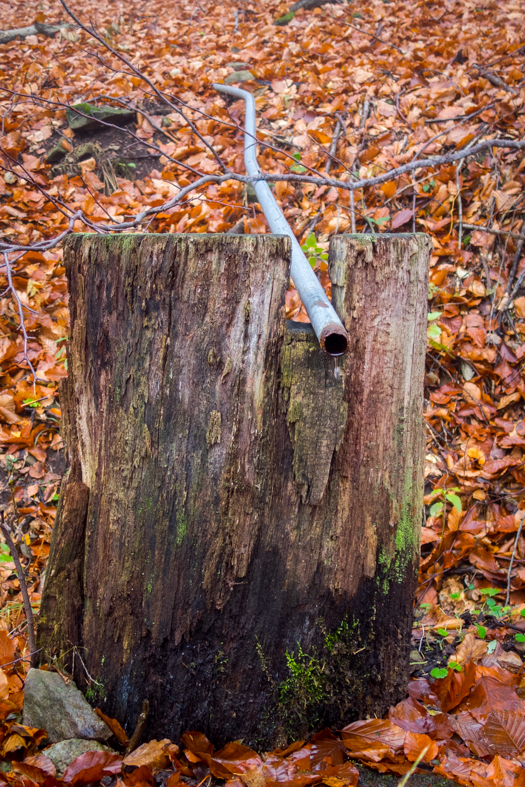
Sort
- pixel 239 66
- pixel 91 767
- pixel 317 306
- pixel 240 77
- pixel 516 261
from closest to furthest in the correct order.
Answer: pixel 91 767 → pixel 317 306 → pixel 516 261 → pixel 240 77 → pixel 239 66

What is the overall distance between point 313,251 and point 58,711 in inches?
108

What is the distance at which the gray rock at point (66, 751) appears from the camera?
1.22 m

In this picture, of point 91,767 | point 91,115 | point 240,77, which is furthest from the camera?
point 240,77

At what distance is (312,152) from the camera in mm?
3963

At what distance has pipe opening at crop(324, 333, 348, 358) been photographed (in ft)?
3.85

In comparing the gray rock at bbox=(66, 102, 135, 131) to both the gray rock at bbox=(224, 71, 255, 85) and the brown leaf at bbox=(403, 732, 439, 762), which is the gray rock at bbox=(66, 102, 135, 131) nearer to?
the gray rock at bbox=(224, 71, 255, 85)

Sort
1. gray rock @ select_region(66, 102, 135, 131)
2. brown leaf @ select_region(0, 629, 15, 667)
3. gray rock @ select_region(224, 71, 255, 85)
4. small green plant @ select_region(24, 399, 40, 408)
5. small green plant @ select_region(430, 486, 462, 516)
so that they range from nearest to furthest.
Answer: brown leaf @ select_region(0, 629, 15, 667), small green plant @ select_region(430, 486, 462, 516), small green plant @ select_region(24, 399, 40, 408), gray rock @ select_region(66, 102, 135, 131), gray rock @ select_region(224, 71, 255, 85)

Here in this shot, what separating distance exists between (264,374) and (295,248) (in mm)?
758

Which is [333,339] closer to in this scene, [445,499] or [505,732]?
[505,732]

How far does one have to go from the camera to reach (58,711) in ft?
4.39

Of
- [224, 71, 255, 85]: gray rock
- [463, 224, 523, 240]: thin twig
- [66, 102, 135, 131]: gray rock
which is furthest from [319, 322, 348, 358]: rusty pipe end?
[224, 71, 255, 85]: gray rock

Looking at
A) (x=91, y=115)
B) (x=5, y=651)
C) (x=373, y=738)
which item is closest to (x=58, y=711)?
(x=5, y=651)

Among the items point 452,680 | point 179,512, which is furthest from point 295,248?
point 452,680

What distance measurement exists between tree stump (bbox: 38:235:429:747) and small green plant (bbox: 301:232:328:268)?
5.88 ft
